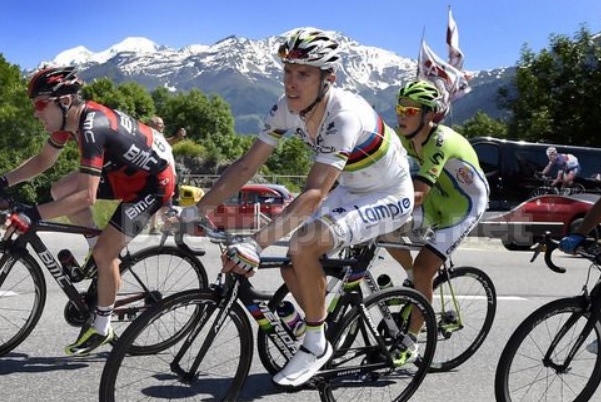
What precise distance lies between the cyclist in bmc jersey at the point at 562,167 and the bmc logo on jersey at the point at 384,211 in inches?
693

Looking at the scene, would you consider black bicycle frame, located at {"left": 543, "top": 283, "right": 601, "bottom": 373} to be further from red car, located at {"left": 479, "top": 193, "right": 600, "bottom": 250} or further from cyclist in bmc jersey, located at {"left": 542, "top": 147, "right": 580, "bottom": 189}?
cyclist in bmc jersey, located at {"left": 542, "top": 147, "right": 580, "bottom": 189}

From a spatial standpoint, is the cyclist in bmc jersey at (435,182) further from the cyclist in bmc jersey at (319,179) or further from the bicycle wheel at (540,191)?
the bicycle wheel at (540,191)

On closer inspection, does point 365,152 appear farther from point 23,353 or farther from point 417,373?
point 23,353

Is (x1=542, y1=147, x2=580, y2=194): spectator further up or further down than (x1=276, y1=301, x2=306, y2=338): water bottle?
further down

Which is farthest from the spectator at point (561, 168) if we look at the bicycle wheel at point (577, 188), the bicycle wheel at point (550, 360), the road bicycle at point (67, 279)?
the bicycle wheel at point (550, 360)

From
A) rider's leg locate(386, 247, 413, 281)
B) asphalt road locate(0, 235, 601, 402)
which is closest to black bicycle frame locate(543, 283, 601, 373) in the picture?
asphalt road locate(0, 235, 601, 402)

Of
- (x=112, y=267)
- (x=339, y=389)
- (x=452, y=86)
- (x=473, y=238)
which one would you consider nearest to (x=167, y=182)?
(x=112, y=267)

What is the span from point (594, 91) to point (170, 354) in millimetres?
33431

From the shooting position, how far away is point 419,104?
15.3ft

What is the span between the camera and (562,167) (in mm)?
20609

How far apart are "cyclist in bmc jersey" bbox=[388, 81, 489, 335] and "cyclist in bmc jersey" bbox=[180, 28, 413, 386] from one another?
2.37 feet

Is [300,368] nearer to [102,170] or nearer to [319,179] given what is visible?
[319,179]

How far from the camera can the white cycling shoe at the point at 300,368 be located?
348 cm

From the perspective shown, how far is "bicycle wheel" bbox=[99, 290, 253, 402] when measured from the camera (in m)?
3.17
